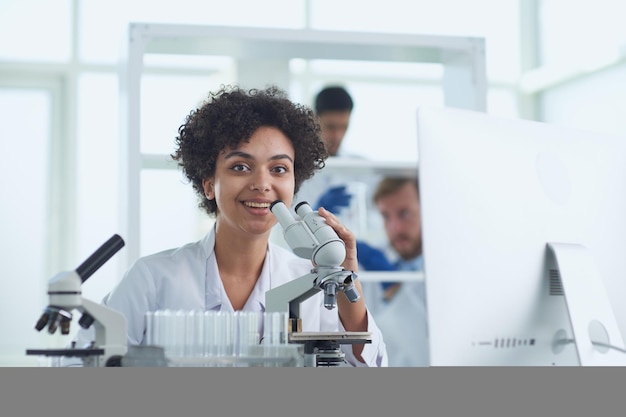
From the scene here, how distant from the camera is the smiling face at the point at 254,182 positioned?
2035 millimetres

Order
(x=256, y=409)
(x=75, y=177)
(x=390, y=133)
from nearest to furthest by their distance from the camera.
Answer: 1. (x=256, y=409)
2. (x=75, y=177)
3. (x=390, y=133)

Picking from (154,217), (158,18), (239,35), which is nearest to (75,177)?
(154,217)

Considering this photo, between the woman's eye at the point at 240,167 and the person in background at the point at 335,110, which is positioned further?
the person in background at the point at 335,110

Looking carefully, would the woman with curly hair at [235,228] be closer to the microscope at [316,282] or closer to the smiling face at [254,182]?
the smiling face at [254,182]

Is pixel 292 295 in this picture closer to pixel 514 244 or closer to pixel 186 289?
pixel 514 244

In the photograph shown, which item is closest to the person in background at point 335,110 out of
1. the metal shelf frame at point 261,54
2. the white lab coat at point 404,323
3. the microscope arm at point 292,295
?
the metal shelf frame at point 261,54

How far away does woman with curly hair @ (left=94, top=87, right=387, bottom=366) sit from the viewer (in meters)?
1.99

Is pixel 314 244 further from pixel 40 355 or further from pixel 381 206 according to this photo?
pixel 381 206

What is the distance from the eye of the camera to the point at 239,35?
314 centimetres

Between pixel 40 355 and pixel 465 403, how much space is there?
570 millimetres

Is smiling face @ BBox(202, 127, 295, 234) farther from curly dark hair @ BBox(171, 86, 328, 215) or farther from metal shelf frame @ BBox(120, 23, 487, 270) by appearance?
metal shelf frame @ BBox(120, 23, 487, 270)

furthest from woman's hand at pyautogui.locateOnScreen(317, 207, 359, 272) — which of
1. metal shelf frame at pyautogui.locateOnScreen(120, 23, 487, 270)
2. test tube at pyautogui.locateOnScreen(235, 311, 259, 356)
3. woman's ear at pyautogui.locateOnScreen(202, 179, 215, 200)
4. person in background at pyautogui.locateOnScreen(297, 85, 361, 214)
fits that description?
person in background at pyautogui.locateOnScreen(297, 85, 361, 214)

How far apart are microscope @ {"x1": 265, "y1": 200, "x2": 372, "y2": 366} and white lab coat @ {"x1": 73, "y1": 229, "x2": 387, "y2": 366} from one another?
39cm

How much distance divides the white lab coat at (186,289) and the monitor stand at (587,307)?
0.54m
